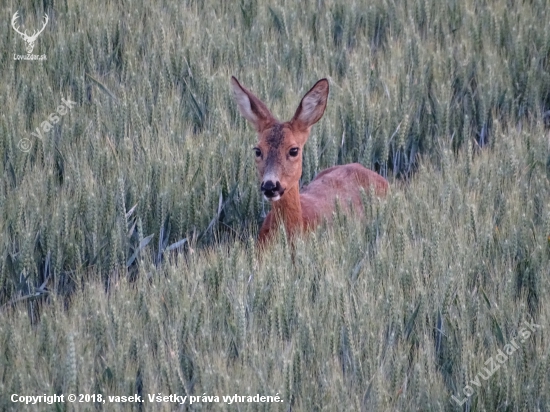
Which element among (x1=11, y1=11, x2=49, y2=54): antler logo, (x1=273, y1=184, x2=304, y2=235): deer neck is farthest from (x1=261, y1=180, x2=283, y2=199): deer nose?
(x1=11, y1=11, x2=49, y2=54): antler logo

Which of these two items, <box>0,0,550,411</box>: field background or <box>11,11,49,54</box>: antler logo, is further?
<box>11,11,49,54</box>: antler logo

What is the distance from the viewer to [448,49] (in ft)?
29.4

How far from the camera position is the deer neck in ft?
22.4

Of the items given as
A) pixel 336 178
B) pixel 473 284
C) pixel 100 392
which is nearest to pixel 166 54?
pixel 336 178

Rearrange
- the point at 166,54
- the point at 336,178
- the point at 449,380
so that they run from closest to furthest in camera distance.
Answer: the point at 449,380, the point at 336,178, the point at 166,54

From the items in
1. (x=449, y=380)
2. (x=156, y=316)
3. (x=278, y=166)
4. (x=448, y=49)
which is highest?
(x=448, y=49)

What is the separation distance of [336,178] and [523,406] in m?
3.30

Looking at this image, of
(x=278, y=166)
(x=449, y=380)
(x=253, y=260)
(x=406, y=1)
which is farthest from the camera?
(x=406, y=1)

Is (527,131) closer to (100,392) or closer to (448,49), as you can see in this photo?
(448,49)

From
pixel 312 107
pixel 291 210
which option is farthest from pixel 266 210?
pixel 312 107

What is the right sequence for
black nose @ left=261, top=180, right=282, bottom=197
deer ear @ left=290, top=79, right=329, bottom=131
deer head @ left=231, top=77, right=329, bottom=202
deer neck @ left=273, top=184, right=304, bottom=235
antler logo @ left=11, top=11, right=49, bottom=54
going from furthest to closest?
antler logo @ left=11, top=11, right=49, bottom=54
deer ear @ left=290, top=79, right=329, bottom=131
deer neck @ left=273, top=184, right=304, bottom=235
deer head @ left=231, top=77, right=329, bottom=202
black nose @ left=261, top=180, right=282, bottom=197

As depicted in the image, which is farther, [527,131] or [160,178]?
[527,131]

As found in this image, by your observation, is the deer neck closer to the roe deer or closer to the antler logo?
the roe deer

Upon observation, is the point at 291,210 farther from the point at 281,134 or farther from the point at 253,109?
the point at 253,109
